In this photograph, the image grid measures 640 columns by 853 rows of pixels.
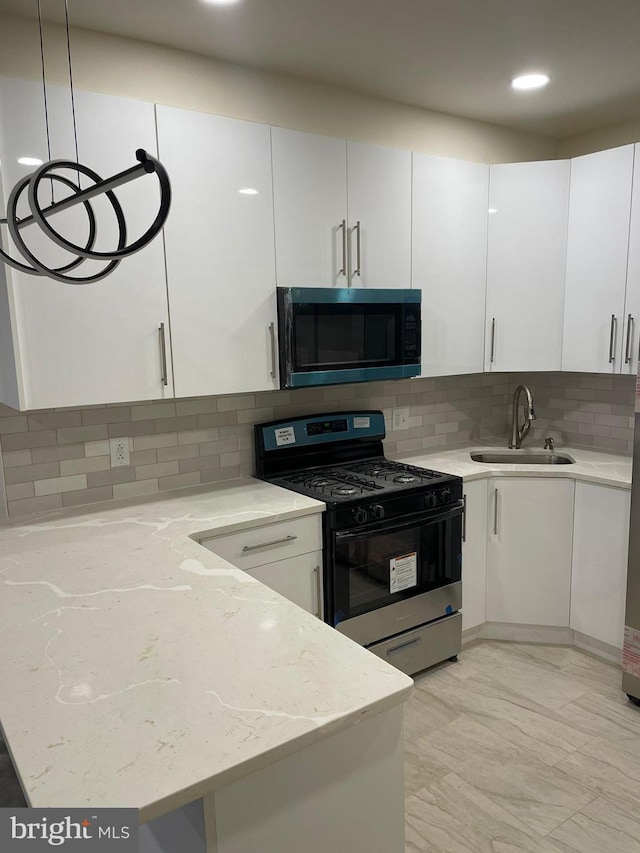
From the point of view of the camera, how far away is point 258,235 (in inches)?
96.7

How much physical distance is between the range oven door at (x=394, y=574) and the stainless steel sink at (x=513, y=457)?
0.66 metres

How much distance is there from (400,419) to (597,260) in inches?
49.0

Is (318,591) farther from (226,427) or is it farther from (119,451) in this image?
(119,451)

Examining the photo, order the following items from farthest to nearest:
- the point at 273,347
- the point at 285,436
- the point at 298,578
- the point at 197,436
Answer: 1. the point at 285,436
2. the point at 197,436
3. the point at 273,347
4. the point at 298,578

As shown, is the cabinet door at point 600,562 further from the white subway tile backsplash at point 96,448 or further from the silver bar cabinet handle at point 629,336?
the white subway tile backsplash at point 96,448

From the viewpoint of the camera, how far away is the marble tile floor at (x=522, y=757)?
1996mm

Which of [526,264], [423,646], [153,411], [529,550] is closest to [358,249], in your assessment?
[526,264]

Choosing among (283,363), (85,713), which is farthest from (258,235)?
(85,713)

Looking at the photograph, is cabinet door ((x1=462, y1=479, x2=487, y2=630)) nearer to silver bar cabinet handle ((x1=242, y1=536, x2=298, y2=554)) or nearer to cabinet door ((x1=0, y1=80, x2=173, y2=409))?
silver bar cabinet handle ((x1=242, y1=536, x2=298, y2=554))

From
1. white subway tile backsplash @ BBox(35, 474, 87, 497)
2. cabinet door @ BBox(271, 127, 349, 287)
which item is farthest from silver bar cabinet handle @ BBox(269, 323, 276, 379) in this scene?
white subway tile backsplash @ BBox(35, 474, 87, 497)

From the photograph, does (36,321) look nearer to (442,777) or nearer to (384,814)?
(384,814)

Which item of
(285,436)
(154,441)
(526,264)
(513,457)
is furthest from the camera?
(513,457)

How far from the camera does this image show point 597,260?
121 inches

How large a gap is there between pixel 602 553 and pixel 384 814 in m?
2.06
